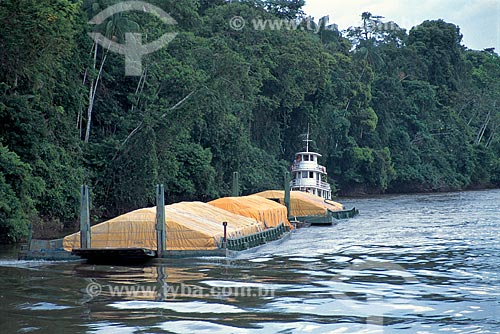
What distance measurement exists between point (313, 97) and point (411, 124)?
2475 centimetres

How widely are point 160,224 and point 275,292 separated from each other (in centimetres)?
684

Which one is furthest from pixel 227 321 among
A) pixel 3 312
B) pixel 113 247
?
pixel 113 247

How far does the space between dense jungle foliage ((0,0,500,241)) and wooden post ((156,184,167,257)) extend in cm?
844

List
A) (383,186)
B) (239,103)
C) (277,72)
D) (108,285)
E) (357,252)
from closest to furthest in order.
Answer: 1. (108,285)
2. (357,252)
3. (239,103)
4. (277,72)
5. (383,186)

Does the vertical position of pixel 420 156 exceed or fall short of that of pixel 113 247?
it exceeds it

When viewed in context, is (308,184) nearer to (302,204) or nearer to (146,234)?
(302,204)

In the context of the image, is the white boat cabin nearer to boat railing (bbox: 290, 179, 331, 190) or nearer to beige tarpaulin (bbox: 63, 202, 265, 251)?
boat railing (bbox: 290, 179, 331, 190)

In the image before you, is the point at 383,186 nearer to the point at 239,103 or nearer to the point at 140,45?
the point at 239,103

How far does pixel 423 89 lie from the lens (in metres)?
105

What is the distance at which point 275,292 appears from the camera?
20328 millimetres

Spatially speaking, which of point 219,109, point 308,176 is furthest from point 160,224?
point 308,176

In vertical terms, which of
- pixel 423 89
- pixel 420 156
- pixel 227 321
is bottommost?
pixel 227 321

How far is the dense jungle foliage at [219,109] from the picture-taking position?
37.0 meters

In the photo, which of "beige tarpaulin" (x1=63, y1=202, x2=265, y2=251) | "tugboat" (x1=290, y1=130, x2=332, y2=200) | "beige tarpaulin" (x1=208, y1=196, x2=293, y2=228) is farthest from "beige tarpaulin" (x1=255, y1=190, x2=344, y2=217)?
"beige tarpaulin" (x1=63, y1=202, x2=265, y2=251)
